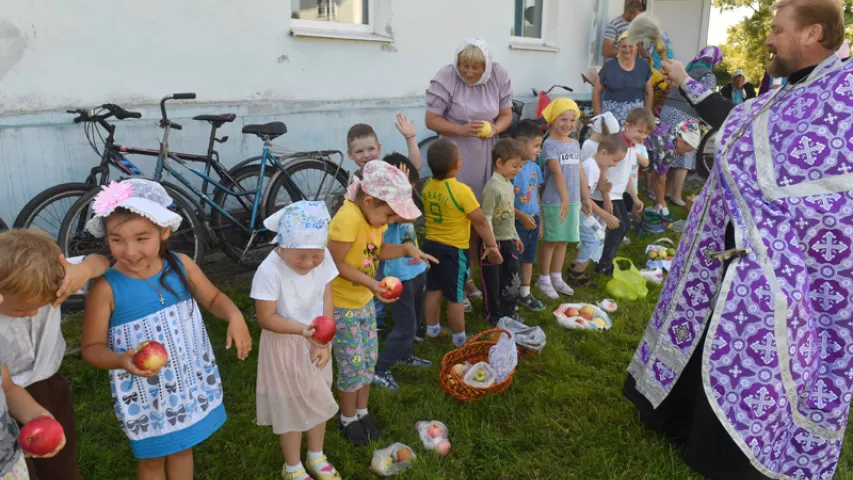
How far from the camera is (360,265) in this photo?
9.02ft

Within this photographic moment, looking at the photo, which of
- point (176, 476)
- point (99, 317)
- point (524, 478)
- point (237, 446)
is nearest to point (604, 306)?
point (524, 478)

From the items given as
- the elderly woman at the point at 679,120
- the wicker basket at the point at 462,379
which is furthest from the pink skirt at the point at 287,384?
the elderly woman at the point at 679,120

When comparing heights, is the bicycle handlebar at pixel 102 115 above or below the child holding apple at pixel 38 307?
above

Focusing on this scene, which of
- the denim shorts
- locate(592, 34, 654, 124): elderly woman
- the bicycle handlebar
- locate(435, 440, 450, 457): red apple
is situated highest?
locate(592, 34, 654, 124): elderly woman

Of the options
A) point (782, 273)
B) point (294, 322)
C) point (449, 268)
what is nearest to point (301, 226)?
point (294, 322)

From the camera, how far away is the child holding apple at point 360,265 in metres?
2.64

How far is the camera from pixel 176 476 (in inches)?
88.6

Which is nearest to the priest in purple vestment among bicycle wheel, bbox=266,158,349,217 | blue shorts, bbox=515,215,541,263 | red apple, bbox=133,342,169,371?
blue shorts, bbox=515,215,541,263

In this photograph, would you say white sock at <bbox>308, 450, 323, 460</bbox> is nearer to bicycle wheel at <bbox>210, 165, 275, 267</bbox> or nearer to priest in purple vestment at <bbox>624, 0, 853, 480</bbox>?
priest in purple vestment at <bbox>624, 0, 853, 480</bbox>

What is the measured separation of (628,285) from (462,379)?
84.4 inches

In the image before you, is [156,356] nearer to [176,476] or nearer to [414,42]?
[176,476]

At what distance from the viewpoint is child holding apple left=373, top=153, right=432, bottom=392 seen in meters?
3.21

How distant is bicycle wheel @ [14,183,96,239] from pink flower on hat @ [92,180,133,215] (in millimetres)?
2125

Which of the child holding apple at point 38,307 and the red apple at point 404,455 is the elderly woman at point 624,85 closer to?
the red apple at point 404,455
